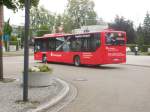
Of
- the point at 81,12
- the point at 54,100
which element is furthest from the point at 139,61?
the point at 81,12

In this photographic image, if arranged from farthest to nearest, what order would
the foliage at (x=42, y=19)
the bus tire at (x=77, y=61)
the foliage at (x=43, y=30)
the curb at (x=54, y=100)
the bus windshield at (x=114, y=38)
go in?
the foliage at (x=42, y=19) < the foliage at (x=43, y=30) < the bus tire at (x=77, y=61) < the bus windshield at (x=114, y=38) < the curb at (x=54, y=100)

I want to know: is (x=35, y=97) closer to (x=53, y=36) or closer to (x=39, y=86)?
(x=39, y=86)

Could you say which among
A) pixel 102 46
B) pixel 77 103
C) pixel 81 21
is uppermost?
pixel 81 21

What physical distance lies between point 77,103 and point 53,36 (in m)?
21.1

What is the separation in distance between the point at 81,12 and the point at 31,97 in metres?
101

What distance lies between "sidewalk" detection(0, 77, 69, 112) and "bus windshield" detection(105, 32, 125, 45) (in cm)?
1149

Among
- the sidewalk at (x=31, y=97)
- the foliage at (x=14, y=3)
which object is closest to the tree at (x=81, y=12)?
the foliage at (x=14, y=3)

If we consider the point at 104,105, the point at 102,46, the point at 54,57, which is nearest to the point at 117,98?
the point at 104,105

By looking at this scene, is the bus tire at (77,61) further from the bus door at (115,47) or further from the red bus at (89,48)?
the bus door at (115,47)

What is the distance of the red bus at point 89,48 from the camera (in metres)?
25.7

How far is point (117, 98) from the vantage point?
12.0 meters

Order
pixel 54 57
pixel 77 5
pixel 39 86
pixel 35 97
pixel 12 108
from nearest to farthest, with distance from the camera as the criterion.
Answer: pixel 12 108
pixel 35 97
pixel 39 86
pixel 54 57
pixel 77 5

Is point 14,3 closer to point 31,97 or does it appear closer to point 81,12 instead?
point 31,97

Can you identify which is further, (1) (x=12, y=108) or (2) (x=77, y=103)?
(2) (x=77, y=103)
